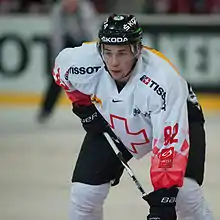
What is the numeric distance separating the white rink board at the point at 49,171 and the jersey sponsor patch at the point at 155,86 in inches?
66.9

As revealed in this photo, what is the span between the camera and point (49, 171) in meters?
6.51

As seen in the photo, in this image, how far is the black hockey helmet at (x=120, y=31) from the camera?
360 centimetres

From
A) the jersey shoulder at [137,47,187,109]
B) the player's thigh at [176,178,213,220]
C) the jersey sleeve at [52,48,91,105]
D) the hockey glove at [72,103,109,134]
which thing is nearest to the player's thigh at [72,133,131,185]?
the hockey glove at [72,103,109,134]

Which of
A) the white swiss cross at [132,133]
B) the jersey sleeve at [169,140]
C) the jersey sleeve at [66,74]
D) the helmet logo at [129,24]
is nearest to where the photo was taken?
the jersey sleeve at [169,140]

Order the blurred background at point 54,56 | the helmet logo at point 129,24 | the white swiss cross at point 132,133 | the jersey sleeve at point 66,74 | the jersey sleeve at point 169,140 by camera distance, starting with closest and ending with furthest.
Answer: the jersey sleeve at point 169,140 → the helmet logo at point 129,24 → the white swiss cross at point 132,133 → the jersey sleeve at point 66,74 → the blurred background at point 54,56

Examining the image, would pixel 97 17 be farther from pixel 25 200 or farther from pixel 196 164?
pixel 196 164

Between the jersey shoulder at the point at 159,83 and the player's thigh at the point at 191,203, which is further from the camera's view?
the player's thigh at the point at 191,203

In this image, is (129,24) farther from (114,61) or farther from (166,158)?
(166,158)

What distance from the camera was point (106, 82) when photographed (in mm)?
3807

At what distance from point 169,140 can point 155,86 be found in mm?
227

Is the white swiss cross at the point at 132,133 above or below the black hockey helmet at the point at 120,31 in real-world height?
below

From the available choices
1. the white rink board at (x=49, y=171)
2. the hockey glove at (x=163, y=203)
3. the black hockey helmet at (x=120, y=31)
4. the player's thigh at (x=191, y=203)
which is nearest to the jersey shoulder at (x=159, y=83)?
the black hockey helmet at (x=120, y=31)

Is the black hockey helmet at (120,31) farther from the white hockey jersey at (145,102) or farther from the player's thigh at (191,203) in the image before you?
the player's thigh at (191,203)

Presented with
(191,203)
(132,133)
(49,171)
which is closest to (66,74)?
(132,133)
